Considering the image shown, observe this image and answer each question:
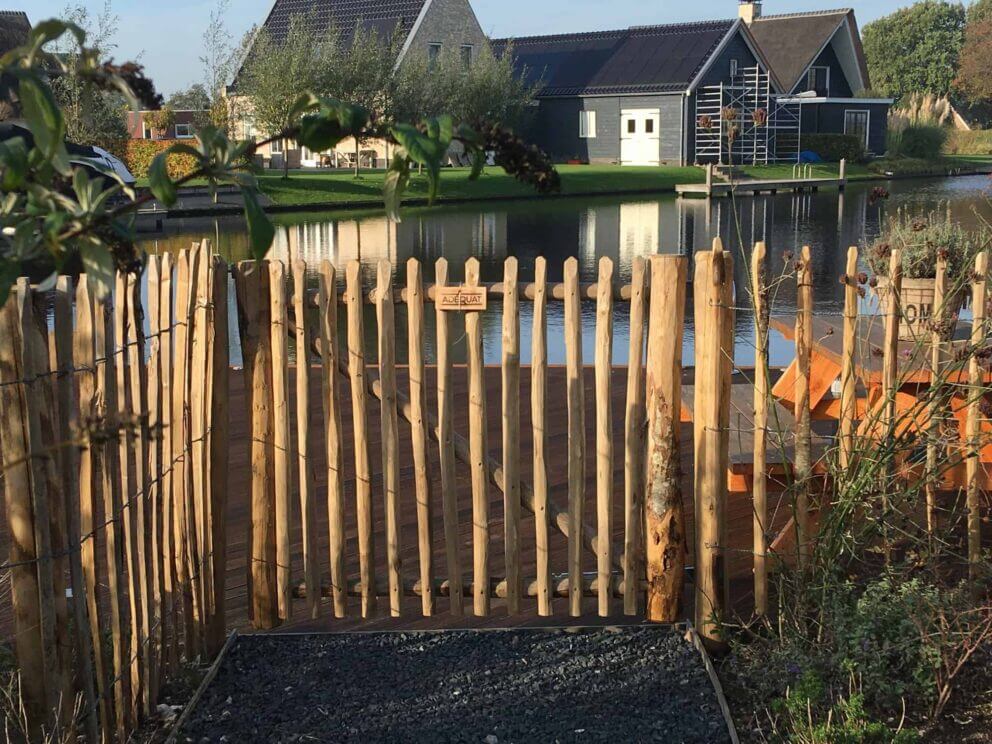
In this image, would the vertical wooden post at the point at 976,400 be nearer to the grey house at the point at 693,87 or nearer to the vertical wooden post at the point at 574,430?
the vertical wooden post at the point at 574,430

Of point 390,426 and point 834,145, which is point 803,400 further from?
point 834,145

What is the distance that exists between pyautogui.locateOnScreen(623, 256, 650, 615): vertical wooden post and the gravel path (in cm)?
24

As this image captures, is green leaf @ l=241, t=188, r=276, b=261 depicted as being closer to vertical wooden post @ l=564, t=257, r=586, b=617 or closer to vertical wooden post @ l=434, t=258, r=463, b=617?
vertical wooden post @ l=564, t=257, r=586, b=617

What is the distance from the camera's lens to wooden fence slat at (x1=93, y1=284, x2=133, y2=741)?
3309 millimetres

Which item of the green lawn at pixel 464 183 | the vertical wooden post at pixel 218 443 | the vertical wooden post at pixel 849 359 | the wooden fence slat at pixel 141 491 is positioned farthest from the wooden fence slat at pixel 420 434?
the green lawn at pixel 464 183

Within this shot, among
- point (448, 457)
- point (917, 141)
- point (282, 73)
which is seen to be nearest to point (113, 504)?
point (448, 457)

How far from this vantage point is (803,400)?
13.5 ft

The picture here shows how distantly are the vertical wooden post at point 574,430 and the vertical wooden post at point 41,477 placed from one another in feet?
5.17

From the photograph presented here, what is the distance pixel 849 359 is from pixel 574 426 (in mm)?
936

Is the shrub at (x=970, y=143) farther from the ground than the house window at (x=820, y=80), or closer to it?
closer to it

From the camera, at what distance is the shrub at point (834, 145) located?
155 feet

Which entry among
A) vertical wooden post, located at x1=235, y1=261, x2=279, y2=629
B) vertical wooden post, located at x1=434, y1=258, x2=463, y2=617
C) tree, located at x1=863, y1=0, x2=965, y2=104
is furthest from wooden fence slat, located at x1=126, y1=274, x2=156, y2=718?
tree, located at x1=863, y1=0, x2=965, y2=104

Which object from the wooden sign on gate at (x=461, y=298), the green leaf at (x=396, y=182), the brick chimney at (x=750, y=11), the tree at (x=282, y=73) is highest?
the brick chimney at (x=750, y=11)

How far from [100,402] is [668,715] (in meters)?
1.93
